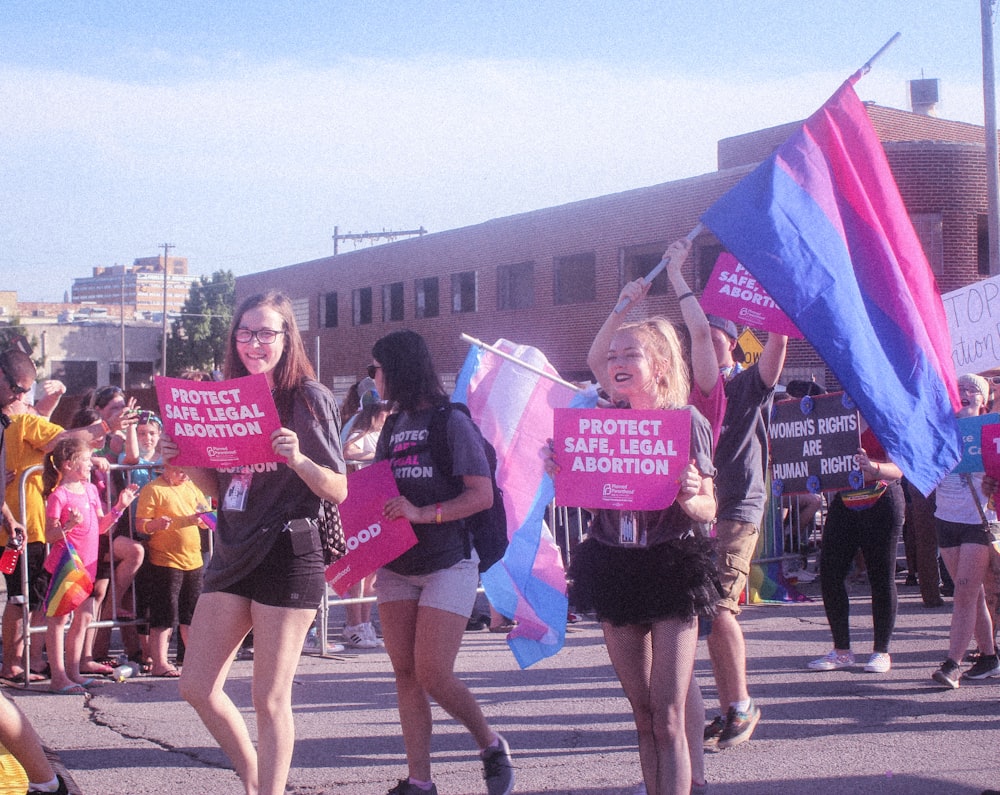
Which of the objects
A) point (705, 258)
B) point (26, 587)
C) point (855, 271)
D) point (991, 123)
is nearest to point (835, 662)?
point (855, 271)

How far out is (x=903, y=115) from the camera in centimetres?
3553

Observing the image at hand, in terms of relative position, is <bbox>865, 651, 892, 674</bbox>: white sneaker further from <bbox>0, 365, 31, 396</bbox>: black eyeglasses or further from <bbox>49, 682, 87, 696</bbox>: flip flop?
<bbox>0, 365, 31, 396</bbox>: black eyeglasses

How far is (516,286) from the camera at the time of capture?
38.4 metres

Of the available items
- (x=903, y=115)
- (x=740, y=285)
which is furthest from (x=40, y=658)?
(x=903, y=115)

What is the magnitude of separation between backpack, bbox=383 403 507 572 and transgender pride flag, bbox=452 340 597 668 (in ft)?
4.71

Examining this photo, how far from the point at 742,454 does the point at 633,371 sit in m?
1.78

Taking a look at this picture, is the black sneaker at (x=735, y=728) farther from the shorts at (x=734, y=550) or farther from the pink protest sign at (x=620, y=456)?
the pink protest sign at (x=620, y=456)

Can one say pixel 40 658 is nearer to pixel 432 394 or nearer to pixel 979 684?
pixel 432 394

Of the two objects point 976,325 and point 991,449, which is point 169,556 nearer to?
point 991,449

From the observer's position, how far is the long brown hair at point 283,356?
13.9 ft

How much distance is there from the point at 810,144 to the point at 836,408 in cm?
212

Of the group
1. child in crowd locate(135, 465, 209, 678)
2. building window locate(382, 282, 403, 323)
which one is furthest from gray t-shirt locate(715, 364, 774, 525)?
building window locate(382, 282, 403, 323)

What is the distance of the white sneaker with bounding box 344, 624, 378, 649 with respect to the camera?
862 centimetres

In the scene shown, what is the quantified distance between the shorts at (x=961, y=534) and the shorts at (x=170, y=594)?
15.4 feet
